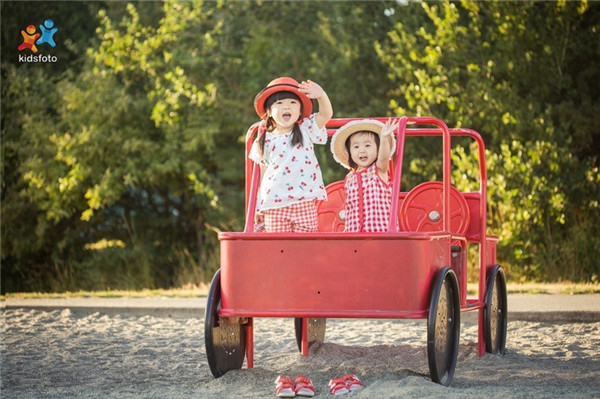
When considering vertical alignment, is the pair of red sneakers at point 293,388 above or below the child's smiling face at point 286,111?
below

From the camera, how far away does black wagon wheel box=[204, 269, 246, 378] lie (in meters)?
5.43

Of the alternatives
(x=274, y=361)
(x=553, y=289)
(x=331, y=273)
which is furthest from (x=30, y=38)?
(x=331, y=273)

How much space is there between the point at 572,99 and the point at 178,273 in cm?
799

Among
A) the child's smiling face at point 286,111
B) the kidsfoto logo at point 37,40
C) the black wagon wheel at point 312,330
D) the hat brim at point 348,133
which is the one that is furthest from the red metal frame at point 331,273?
the kidsfoto logo at point 37,40

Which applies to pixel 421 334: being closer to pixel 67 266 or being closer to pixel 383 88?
pixel 383 88

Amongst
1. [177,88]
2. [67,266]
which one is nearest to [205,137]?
[177,88]

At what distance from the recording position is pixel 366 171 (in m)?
5.96

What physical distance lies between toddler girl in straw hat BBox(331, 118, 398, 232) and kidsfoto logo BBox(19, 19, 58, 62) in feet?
43.0

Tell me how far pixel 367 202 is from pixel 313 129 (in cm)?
54

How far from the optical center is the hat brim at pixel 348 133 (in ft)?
19.5

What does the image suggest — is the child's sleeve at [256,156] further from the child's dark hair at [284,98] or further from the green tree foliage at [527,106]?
the green tree foliage at [527,106]

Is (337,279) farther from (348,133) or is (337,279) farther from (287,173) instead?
(348,133)

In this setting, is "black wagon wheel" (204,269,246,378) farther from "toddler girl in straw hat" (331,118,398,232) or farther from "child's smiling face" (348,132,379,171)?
"child's smiling face" (348,132,379,171)

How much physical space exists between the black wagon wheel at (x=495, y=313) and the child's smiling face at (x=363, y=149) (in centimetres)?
134
